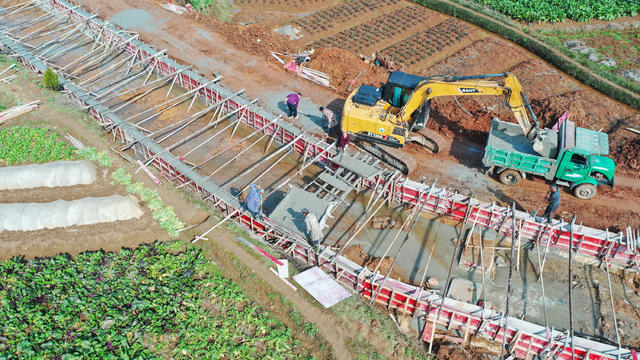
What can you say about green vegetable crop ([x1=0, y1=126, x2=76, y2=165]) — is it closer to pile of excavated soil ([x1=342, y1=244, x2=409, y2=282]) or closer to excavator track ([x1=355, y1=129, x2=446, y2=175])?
pile of excavated soil ([x1=342, y1=244, x2=409, y2=282])

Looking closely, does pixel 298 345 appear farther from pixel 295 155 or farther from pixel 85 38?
pixel 85 38

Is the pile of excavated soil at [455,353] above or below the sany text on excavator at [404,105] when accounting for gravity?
below

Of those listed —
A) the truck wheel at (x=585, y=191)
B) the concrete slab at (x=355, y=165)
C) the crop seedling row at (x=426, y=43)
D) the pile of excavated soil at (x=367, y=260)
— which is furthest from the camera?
the crop seedling row at (x=426, y=43)

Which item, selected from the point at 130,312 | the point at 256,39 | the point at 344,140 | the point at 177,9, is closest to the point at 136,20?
the point at 177,9

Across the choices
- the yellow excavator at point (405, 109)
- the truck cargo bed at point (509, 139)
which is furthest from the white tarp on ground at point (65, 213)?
the truck cargo bed at point (509, 139)

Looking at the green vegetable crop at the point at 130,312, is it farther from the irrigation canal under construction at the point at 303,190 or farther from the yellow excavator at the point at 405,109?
the yellow excavator at the point at 405,109

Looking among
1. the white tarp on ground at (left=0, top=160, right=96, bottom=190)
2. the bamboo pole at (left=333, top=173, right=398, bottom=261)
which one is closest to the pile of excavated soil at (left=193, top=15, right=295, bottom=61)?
the white tarp on ground at (left=0, top=160, right=96, bottom=190)

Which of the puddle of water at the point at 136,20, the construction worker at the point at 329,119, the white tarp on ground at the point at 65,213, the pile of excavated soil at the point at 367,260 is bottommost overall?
the pile of excavated soil at the point at 367,260
